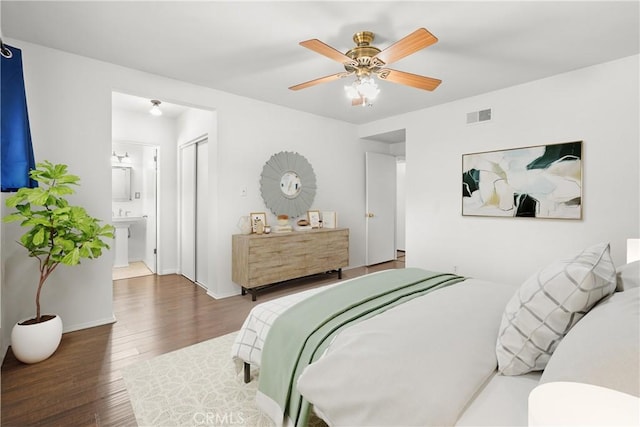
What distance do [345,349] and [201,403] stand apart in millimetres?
1099

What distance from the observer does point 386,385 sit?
104cm

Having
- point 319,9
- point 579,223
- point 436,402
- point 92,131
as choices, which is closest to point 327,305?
point 436,402

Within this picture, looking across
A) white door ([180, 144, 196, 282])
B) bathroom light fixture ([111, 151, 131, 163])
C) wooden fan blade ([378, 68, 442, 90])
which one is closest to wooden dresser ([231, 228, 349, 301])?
white door ([180, 144, 196, 282])

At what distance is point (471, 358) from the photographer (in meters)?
1.13

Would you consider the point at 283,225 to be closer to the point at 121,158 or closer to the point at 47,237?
the point at 47,237

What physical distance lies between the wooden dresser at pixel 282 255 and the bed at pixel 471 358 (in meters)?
2.13

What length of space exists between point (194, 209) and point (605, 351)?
14.9 ft

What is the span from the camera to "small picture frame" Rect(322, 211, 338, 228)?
4480 mm

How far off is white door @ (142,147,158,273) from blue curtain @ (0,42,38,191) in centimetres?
282

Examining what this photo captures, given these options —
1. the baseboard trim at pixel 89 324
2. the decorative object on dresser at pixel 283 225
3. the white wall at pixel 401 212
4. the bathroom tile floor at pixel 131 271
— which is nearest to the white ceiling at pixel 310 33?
the decorative object on dresser at pixel 283 225

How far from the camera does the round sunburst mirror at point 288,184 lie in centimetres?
405

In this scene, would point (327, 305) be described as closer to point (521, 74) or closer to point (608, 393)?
point (608, 393)

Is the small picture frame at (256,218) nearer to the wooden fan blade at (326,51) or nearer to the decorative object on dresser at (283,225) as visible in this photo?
the decorative object on dresser at (283,225)

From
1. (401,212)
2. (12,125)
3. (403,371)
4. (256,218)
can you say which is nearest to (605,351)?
(403,371)
